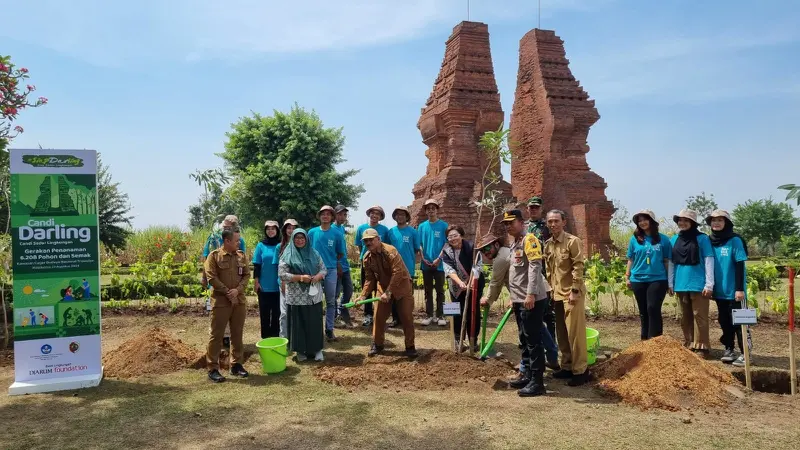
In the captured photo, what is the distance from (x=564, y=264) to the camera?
514 cm

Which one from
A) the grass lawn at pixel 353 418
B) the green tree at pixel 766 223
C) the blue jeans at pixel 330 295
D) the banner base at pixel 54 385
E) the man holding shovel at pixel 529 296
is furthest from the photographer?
the green tree at pixel 766 223

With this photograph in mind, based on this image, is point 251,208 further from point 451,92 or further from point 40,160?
point 40,160

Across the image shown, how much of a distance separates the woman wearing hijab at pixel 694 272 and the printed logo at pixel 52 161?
686 centimetres

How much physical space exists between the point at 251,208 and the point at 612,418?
868 inches

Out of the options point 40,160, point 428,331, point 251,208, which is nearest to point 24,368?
point 40,160

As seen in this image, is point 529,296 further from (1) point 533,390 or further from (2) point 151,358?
(2) point 151,358

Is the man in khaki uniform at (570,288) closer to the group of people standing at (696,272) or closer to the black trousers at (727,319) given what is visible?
the group of people standing at (696,272)

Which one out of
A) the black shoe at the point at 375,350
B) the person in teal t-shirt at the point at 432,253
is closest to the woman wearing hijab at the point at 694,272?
the person in teal t-shirt at the point at 432,253

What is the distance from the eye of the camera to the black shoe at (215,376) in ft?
17.7

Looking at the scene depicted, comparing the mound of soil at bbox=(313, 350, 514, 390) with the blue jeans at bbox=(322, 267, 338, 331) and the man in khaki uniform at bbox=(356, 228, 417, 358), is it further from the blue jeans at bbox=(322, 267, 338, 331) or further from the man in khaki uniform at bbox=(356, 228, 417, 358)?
the blue jeans at bbox=(322, 267, 338, 331)

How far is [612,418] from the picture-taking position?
421 cm

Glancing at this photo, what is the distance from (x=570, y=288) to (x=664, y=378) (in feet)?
3.79

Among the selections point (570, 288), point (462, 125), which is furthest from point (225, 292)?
point (462, 125)

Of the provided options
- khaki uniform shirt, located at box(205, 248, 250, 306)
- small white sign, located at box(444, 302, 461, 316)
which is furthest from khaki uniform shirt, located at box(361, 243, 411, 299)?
khaki uniform shirt, located at box(205, 248, 250, 306)
